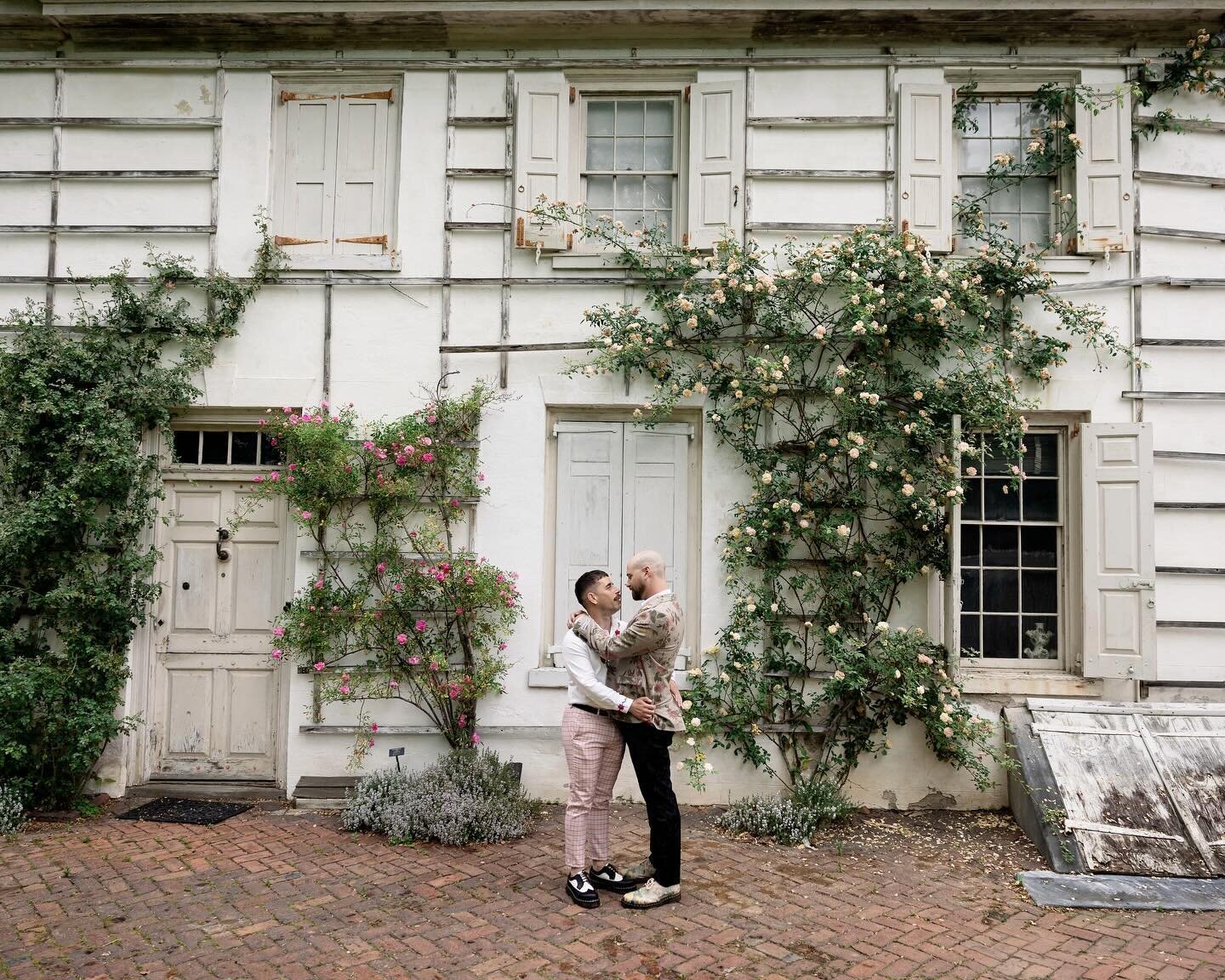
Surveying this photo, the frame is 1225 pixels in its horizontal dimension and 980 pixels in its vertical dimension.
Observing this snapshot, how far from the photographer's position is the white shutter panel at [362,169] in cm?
677

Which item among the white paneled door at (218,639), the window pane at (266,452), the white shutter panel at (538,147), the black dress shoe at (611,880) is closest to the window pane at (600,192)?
the white shutter panel at (538,147)

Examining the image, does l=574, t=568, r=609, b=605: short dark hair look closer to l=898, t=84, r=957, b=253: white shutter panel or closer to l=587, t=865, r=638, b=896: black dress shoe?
l=587, t=865, r=638, b=896: black dress shoe

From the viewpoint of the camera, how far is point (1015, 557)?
6582 mm

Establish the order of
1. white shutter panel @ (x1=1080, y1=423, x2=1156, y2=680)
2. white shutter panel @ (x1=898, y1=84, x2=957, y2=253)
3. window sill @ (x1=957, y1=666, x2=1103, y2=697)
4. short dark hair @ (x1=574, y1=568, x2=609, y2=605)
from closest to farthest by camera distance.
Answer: short dark hair @ (x1=574, y1=568, x2=609, y2=605) < white shutter panel @ (x1=1080, y1=423, x2=1156, y2=680) < window sill @ (x1=957, y1=666, x2=1103, y2=697) < white shutter panel @ (x1=898, y1=84, x2=957, y2=253)

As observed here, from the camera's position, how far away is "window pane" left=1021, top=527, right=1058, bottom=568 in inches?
259

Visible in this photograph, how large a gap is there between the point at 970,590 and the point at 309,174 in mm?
6204

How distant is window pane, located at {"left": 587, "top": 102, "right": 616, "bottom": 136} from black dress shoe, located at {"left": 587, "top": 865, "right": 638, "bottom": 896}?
5.48 m

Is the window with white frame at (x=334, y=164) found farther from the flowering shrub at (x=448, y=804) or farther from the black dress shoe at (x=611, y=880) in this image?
the black dress shoe at (x=611, y=880)

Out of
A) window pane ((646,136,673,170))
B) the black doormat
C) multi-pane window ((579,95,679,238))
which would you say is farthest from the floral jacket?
window pane ((646,136,673,170))

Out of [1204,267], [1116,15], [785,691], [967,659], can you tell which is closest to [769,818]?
[785,691]

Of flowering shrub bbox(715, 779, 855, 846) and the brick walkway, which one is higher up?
flowering shrub bbox(715, 779, 855, 846)

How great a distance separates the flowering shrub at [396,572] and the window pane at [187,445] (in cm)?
79

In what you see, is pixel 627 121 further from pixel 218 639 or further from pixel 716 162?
pixel 218 639

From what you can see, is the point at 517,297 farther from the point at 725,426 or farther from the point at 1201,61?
the point at 1201,61
